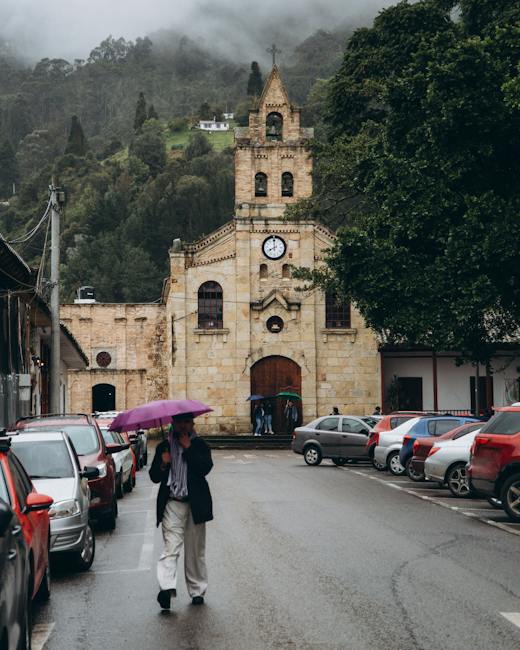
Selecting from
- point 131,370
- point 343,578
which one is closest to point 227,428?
point 131,370

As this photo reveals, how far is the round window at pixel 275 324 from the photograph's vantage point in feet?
177

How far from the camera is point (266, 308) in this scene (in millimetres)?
54062

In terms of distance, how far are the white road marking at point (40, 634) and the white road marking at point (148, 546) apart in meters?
3.21

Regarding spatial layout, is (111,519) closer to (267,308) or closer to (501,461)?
(501,461)

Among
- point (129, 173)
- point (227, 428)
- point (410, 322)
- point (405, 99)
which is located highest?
point (129, 173)

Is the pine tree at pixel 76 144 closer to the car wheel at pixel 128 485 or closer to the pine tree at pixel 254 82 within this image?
the pine tree at pixel 254 82

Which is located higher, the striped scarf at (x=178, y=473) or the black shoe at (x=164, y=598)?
the striped scarf at (x=178, y=473)

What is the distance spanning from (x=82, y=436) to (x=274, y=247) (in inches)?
1504

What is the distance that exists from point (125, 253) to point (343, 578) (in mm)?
91808

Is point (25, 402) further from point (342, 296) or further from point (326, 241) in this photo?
point (326, 241)

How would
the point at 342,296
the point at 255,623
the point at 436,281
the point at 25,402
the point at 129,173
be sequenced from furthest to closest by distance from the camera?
the point at 129,173
the point at 25,402
the point at 342,296
the point at 436,281
the point at 255,623

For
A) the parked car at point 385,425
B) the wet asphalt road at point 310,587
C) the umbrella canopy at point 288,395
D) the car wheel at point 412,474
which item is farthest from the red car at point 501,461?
the umbrella canopy at point 288,395

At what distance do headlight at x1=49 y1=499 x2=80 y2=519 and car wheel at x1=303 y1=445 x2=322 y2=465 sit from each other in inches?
845

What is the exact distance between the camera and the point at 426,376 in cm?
5322
